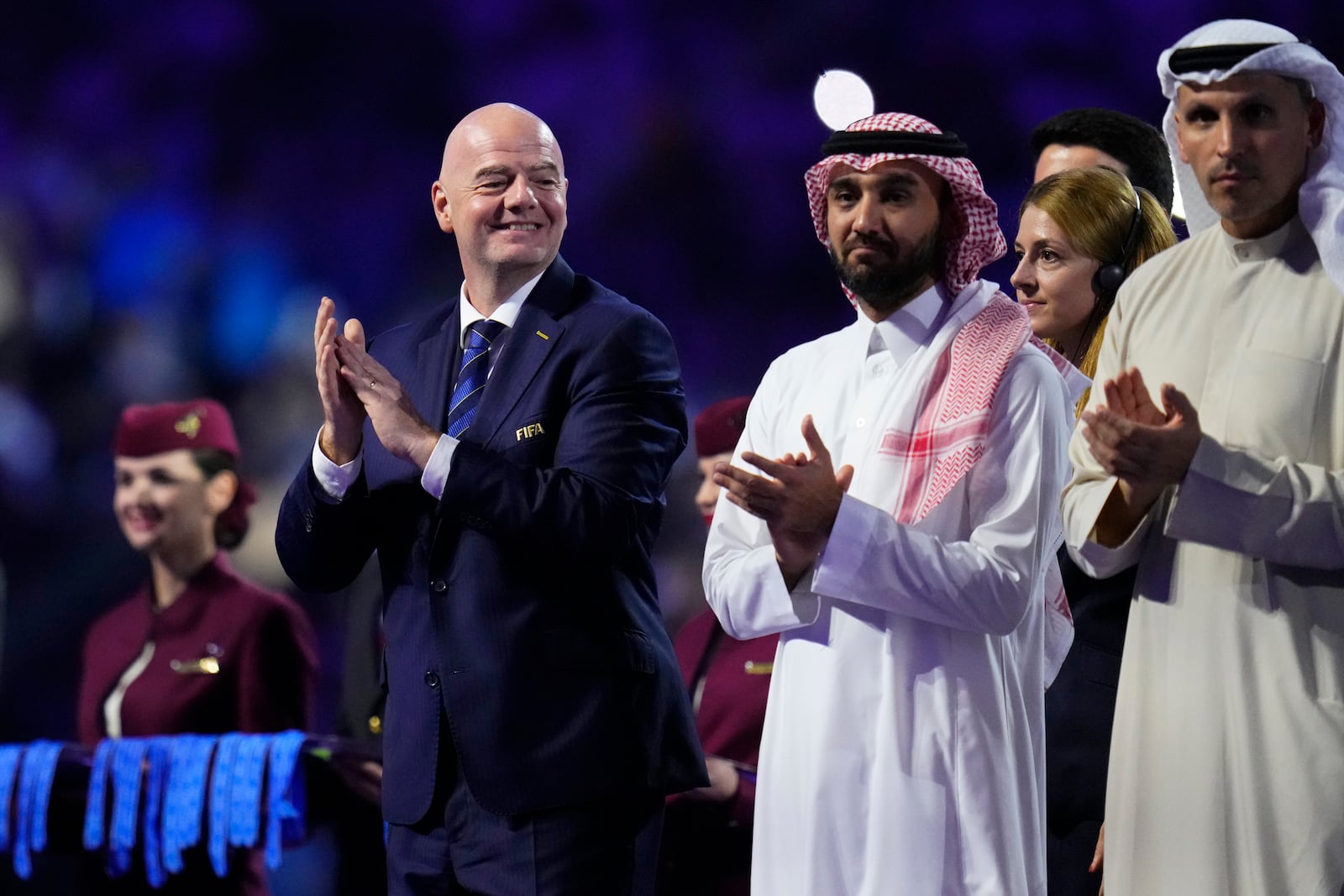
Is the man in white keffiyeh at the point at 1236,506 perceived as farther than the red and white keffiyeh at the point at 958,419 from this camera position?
No

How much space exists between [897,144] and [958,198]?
0.53 ft

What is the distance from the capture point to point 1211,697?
88.1 inches

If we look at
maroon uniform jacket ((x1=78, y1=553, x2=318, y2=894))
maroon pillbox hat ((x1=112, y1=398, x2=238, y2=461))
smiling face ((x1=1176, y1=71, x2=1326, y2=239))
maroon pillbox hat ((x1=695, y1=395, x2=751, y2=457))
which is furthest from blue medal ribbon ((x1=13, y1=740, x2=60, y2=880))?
smiling face ((x1=1176, y1=71, x2=1326, y2=239))

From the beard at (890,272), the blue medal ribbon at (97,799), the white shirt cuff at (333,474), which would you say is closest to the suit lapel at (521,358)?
the white shirt cuff at (333,474)

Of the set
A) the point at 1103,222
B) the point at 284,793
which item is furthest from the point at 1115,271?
the point at 284,793

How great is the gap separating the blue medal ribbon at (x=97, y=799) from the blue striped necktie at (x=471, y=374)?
2.54 metres

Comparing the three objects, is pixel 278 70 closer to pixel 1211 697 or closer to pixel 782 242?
pixel 782 242

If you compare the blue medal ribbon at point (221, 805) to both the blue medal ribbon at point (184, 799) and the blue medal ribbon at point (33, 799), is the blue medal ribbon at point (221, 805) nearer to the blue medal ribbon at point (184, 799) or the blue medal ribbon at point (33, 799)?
the blue medal ribbon at point (184, 799)

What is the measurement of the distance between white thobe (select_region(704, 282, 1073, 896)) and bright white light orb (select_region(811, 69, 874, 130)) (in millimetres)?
2284

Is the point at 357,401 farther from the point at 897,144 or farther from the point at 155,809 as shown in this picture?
the point at 155,809

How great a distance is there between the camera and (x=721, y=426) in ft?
16.3

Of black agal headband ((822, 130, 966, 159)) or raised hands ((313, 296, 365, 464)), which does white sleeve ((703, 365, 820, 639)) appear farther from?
raised hands ((313, 296, 365, 464))

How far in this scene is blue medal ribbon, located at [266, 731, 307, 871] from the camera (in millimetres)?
4684

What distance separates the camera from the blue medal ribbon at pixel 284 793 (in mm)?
4684
